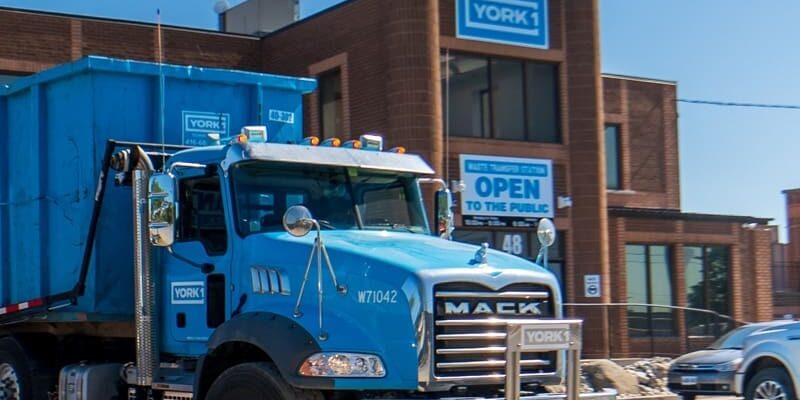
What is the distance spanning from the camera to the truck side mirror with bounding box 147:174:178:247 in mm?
8828

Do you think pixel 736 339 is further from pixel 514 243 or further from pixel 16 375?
pixel 16 375

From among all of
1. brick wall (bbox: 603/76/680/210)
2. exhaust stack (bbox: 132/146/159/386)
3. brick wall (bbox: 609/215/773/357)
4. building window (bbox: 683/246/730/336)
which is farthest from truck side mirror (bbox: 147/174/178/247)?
brick wall (bbox: 603/76/680/210)

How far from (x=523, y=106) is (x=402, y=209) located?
42.8ft

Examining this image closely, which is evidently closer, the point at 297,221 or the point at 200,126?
the point at 297,221

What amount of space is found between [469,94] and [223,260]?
13331 millimetres

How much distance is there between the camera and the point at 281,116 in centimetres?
1112

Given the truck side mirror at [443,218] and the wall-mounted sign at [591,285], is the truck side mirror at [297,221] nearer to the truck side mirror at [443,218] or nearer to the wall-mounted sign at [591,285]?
the truck side mirror at [443,218]

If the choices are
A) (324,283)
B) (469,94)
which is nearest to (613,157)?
(469,94)

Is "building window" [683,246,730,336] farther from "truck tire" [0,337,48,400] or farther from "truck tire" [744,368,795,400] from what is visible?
"truck tire" [0,337,48,400]

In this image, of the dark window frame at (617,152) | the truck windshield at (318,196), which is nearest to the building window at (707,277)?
the dark window frame at (617,152)

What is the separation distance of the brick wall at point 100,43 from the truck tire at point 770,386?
42.5 ft

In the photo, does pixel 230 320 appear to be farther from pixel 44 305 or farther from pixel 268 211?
pixel 44 305

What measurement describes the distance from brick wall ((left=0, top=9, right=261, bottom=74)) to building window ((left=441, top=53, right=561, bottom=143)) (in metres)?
5.11

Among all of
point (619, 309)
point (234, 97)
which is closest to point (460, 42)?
point (619, 309)
